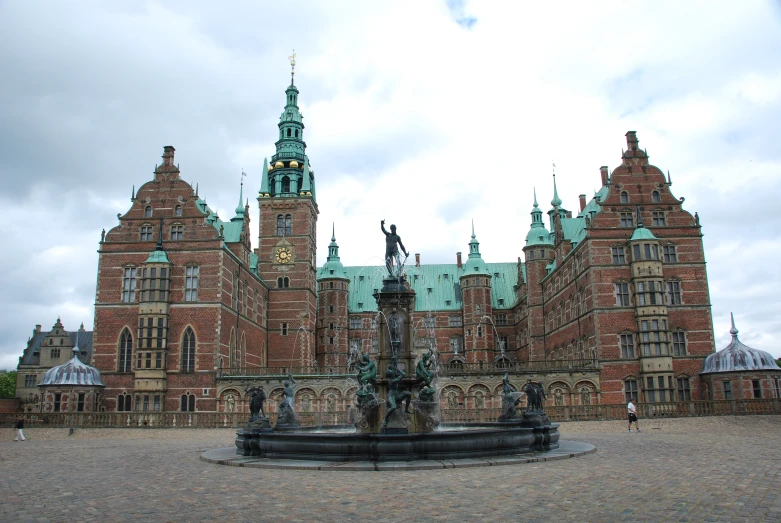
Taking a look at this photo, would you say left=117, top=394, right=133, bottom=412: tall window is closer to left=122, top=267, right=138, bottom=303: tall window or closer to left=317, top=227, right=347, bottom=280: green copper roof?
left=122, top=267, right=138, bottom=303: tall window

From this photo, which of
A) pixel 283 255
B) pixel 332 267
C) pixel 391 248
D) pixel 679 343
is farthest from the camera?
pixel 332 267

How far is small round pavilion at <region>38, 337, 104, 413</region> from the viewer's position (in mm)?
39312

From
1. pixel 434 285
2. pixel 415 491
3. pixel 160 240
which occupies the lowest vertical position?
pixel 415 491

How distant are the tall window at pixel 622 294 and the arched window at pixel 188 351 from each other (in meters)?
28.2

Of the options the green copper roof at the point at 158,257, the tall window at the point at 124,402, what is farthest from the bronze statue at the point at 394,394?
the tall window at the point at 124,402

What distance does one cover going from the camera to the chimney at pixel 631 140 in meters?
46.3

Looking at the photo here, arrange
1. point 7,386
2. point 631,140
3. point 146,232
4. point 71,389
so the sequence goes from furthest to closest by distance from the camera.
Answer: point 7,386 < point 631,140 < point 146,232 < point 71,389

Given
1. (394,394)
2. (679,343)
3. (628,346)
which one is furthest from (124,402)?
(679,343)

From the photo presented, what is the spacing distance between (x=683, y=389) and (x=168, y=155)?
38.2m

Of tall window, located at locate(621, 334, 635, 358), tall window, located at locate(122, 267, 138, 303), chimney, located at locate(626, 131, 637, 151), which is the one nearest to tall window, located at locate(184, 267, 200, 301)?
tall window, located at locate(122, 267, 138, 303)

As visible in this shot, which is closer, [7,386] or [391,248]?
[391,248]

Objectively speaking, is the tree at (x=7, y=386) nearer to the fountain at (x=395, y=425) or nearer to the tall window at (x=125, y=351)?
the tall window at (x=125, y=351)

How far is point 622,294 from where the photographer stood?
1719 inches

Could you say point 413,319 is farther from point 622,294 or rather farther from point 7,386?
point 7,386
